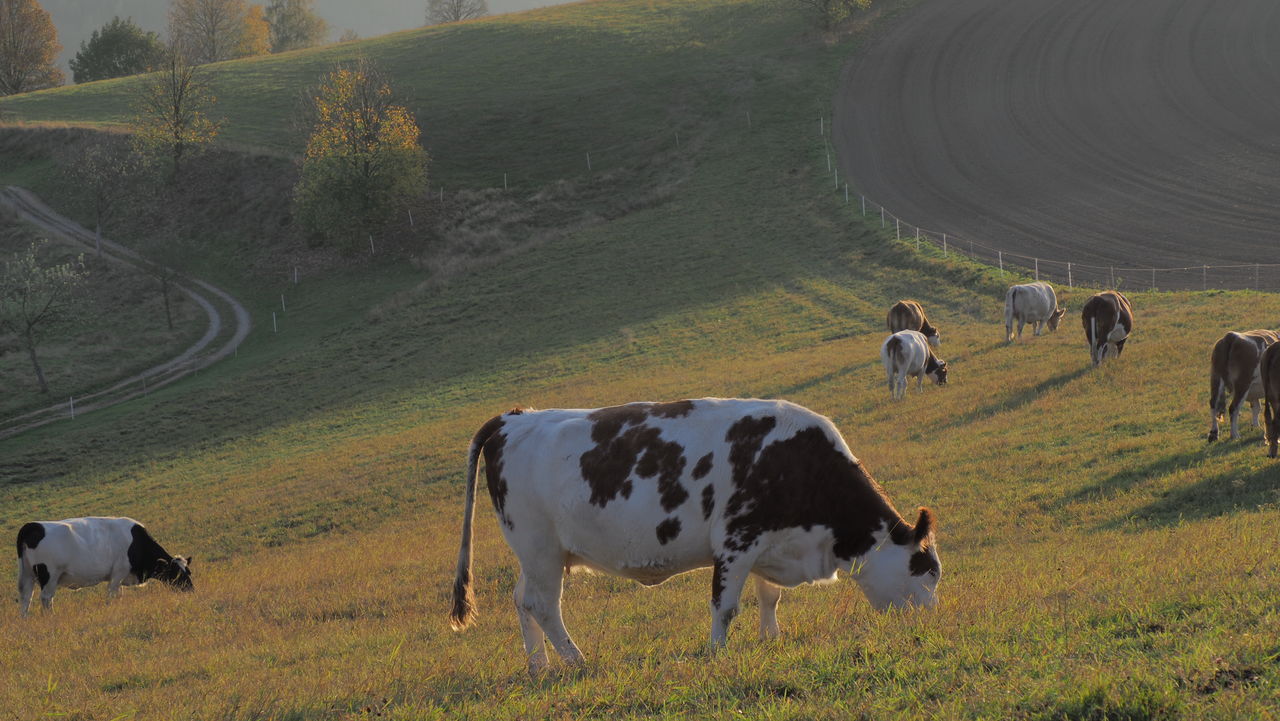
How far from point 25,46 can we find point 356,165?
7314cm

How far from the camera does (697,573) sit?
13.2 metres

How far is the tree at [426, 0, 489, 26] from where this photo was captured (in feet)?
478

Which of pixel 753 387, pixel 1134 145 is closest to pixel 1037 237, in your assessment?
pixel 1134 145

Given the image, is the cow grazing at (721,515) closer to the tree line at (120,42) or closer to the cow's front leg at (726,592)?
the cow's front leg at (726,592)

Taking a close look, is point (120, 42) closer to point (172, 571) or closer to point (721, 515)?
point (172, 571)

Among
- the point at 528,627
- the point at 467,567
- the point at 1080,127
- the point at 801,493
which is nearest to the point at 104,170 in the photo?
the point at 1080,127

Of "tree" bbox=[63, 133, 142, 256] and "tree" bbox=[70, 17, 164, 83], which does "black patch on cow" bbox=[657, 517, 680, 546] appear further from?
"tree" bbox=[70, 17, 164, 83]

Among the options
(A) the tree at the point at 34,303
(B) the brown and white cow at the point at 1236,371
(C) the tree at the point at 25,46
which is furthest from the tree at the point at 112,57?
(B) the brown and white cow at the point at 1236,371

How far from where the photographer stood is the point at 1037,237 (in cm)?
4728

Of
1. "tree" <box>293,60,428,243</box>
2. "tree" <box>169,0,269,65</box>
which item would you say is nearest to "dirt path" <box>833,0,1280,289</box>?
"tree" <box>293,60,428,243</box>

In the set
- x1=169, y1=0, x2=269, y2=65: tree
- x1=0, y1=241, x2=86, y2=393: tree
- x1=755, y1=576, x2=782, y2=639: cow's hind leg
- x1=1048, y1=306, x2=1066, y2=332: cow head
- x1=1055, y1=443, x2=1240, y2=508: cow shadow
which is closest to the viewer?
x1=755, y1=576, x2=782, y2=639: cow's hind leg

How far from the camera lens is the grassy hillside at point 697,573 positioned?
21.8 feet

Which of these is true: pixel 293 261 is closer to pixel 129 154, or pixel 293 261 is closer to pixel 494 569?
pixel 129 154

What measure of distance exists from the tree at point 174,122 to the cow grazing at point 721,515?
75.6 metres
